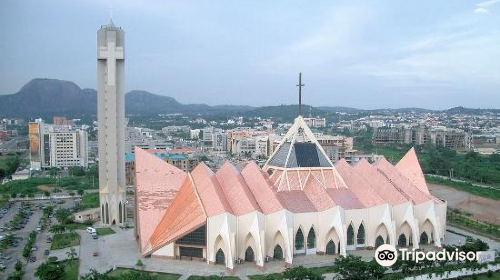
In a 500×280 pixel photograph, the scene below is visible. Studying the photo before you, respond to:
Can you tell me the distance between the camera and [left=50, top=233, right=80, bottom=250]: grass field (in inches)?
1326

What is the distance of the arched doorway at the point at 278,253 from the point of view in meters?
30.2

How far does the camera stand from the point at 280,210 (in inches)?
1166

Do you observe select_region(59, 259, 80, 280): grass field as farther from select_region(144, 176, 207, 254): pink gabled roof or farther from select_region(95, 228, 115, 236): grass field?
select_region(95, 228, 115, 236): grass field

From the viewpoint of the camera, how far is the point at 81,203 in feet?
164

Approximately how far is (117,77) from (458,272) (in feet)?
92.7

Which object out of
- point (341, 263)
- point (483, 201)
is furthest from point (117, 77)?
point (483, 201)

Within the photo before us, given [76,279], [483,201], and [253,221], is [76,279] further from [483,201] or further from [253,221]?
[483,201]

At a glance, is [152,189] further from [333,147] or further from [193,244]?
[333,147]

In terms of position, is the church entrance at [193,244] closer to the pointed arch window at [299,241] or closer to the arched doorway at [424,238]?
the pointed arch window at [299,241]

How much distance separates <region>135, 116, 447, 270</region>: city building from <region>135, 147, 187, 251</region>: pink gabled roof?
0.21 feet

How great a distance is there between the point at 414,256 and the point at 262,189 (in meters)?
10.6

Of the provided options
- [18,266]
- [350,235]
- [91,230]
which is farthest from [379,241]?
[18,266]

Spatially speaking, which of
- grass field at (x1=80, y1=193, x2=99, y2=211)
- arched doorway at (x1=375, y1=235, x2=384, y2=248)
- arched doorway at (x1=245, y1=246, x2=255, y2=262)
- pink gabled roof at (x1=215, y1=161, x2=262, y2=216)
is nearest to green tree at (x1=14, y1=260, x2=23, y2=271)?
pink gabled roof at (x1=215, y1=161, x2=262, y2=216)

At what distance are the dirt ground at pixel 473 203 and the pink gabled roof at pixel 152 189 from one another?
89.8ft
